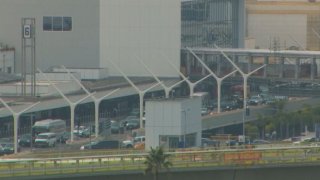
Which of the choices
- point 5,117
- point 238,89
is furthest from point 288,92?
point 5,117

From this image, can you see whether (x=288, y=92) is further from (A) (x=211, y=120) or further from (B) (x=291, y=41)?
(B) (x=291, y=41)

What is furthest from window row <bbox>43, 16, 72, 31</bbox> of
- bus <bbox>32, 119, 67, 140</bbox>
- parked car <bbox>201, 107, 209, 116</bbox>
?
bus <bbox>32, 119, 67, 140</bbox>

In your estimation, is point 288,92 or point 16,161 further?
point 288,92

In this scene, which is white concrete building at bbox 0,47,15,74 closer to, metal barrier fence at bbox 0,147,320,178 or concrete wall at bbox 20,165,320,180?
metal barrier fence at bbox 0,147,320,178

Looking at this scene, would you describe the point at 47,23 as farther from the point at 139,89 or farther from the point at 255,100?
the point at 255,100

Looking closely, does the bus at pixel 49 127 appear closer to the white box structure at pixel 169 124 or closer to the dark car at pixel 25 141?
the dark car at pixel 25 141

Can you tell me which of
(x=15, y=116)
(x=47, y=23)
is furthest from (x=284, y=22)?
(x=15, y=116)
